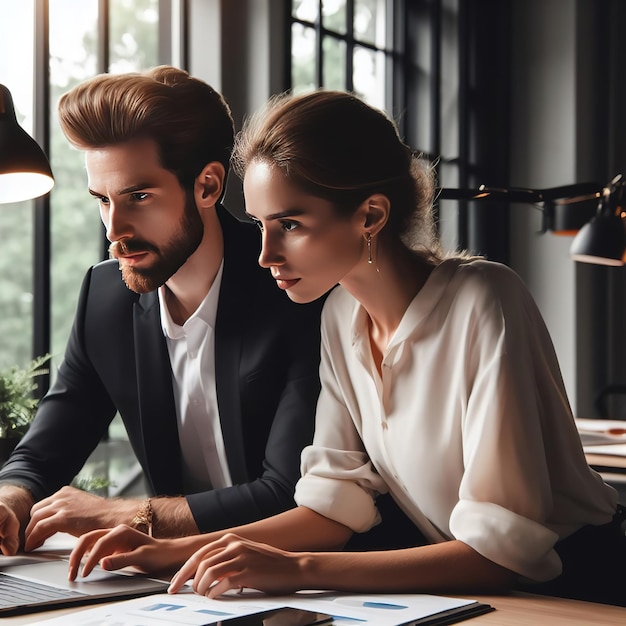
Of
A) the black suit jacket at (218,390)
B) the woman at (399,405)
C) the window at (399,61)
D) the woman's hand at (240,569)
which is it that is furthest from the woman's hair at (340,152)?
the window at (399,61)

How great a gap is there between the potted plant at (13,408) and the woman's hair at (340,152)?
4.38 feet

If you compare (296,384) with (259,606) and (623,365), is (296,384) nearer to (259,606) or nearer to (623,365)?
(259,606)

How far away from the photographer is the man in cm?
188

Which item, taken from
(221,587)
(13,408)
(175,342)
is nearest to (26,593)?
(221,587)

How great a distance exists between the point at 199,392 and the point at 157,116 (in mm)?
590

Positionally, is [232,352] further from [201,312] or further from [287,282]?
[287,282]

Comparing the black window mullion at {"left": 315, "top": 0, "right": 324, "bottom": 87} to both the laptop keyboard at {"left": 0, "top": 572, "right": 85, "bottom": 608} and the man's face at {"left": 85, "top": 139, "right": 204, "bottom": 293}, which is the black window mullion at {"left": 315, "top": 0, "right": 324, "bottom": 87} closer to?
the man's face at {"left": 85, "top": 139, "right": 204, "bottom": 293}

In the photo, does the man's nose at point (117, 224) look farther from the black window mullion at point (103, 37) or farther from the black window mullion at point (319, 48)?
the black window mullion at point (319, 48)

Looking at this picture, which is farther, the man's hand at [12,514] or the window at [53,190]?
the window at [53,190]

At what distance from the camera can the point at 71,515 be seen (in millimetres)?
1767

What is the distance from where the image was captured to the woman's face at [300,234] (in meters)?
1.65

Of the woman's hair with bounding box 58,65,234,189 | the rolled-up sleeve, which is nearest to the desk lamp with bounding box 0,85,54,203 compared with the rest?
the woman's hair with bounding box 58,65,234,189

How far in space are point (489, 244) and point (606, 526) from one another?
5215mm

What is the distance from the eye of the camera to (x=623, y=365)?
22.5 feet
